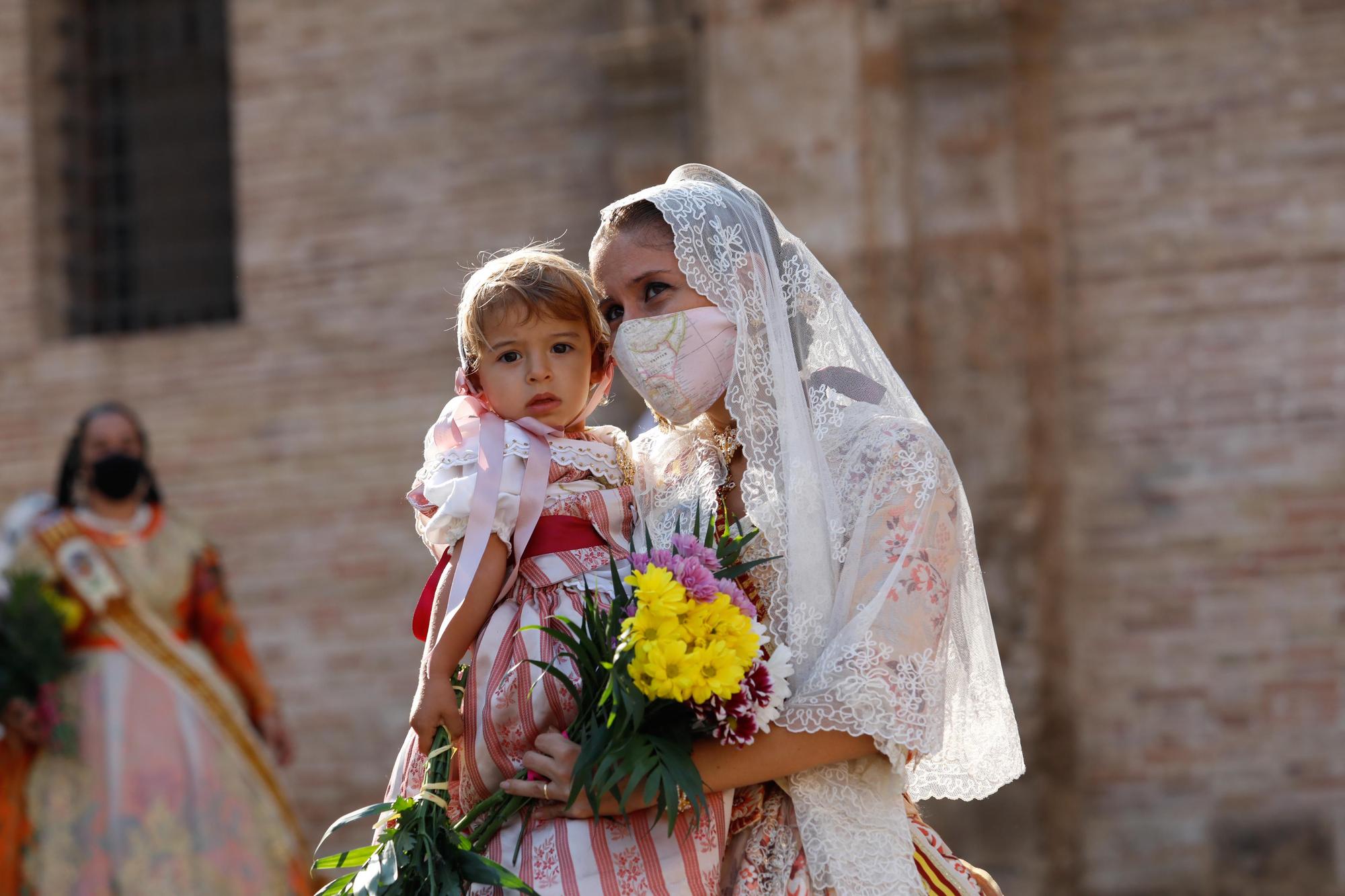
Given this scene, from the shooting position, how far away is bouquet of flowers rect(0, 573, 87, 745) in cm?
683

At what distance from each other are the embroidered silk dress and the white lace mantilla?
14.2ft

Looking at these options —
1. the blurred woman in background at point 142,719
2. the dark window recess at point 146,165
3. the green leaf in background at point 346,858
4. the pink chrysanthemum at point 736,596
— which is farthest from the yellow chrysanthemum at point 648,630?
the dark window recess at point 146,165

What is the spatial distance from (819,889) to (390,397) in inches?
229

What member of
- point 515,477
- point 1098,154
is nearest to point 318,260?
point 1098,154

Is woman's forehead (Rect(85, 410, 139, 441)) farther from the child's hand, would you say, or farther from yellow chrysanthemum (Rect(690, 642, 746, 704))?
yellow chrysanthemum (Rect(690, 642, 746, 704))

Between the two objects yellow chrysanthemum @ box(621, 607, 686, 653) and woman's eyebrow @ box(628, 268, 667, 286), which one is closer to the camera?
yellow chrysanthemum @ box(621, 607, 686, 653)

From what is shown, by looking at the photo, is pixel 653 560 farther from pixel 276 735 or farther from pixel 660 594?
pixel 276 735

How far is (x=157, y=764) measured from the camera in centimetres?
704

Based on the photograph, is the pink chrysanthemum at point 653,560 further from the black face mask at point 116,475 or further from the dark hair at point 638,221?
the black face mask at point 116,475

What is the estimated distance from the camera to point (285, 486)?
8578mm

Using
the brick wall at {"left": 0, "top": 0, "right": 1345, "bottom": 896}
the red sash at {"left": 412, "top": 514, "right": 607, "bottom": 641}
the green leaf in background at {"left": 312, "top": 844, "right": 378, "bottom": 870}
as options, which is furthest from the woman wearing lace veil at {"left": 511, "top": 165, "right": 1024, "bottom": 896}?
the brick wall at {"left": 0, "top": 0, "right": 1345, "bottom": 896}

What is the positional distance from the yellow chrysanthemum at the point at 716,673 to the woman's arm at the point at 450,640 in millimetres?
A: 464

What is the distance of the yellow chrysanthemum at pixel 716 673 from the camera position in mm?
2742

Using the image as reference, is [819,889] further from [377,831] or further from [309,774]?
[309,774]
